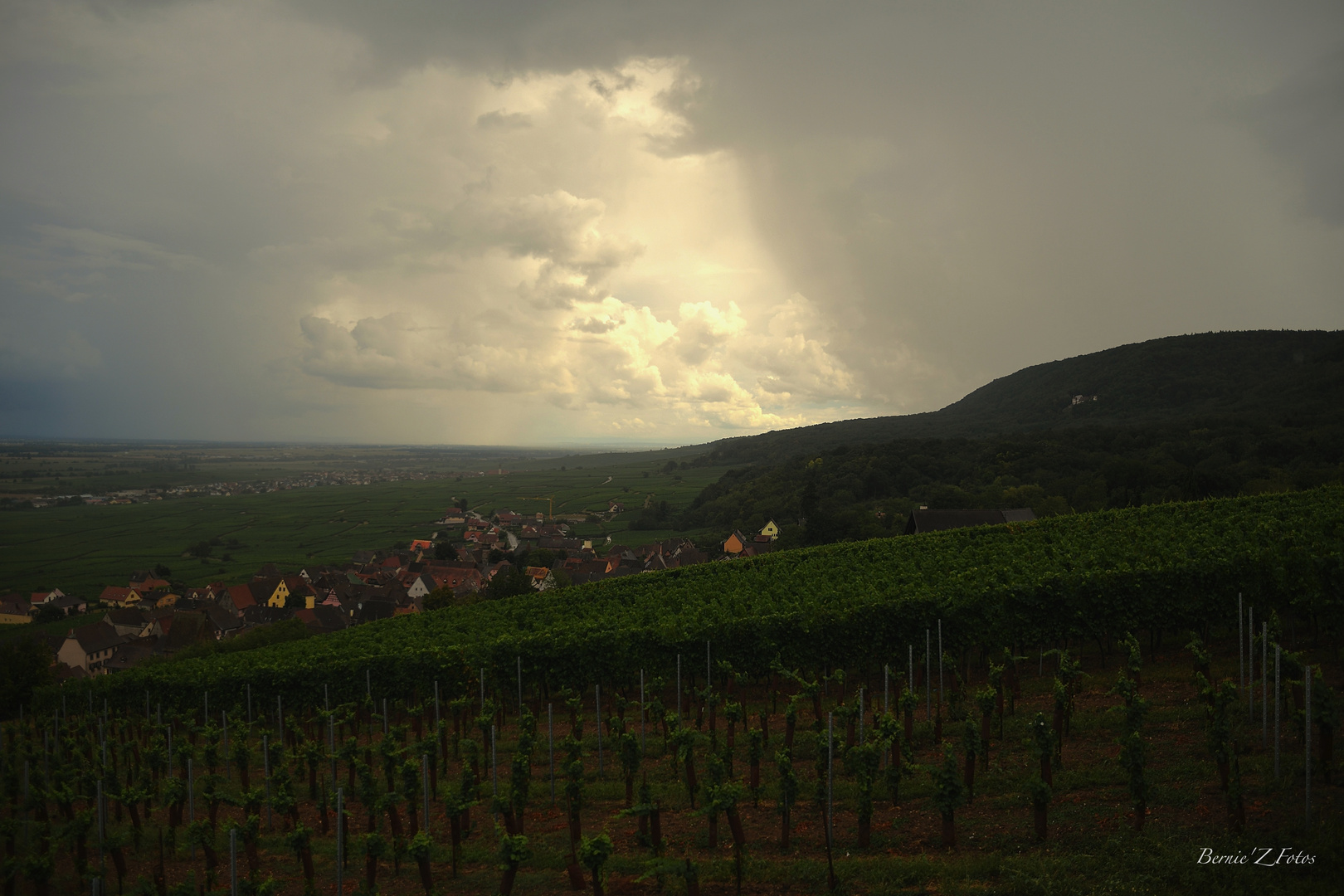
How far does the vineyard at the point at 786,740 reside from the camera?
32.8 feet

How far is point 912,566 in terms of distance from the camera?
26578mm

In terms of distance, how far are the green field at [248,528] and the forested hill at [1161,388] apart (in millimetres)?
52976

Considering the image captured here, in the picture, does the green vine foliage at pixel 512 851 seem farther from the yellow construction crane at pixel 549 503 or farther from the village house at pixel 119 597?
the yellow construction crane at pixel 549 503

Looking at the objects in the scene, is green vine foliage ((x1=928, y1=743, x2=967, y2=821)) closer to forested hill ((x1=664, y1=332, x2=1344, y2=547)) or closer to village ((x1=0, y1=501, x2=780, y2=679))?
village ((x1=0, y1=501, x2=780, y2=679))

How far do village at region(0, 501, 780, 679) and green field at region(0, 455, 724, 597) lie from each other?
564 cm

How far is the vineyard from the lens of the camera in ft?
32.8

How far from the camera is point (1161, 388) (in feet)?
450

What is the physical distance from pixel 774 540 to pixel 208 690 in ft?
209

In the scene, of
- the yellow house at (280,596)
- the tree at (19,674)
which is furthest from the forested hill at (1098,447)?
the tree at (19,674)

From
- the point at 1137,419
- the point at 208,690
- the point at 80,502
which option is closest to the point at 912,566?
the point at 208,690

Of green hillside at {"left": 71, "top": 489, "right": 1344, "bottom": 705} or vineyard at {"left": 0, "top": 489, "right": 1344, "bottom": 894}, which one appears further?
green hillside at {"left": 71, "top": 489, "right": 1344, "bottom": 705}

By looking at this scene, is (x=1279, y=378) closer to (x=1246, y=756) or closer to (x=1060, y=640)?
(x=1060, y=640)

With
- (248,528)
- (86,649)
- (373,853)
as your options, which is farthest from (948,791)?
(248,528)

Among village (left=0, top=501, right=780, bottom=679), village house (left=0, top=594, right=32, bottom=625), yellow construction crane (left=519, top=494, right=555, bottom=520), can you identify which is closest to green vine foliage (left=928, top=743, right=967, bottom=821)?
village (left=0, top=501, right=780, bottom=679)
